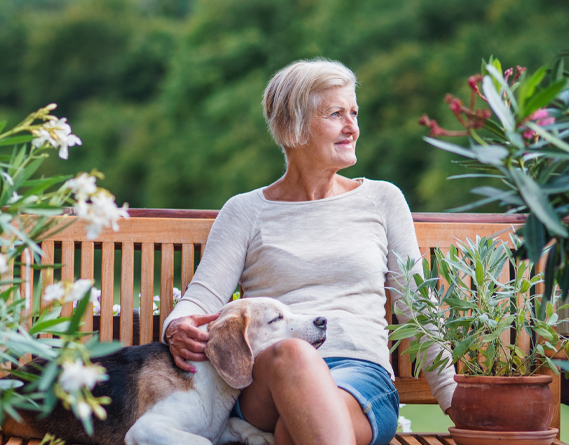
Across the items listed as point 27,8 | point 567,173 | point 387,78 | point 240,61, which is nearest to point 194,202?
point 240,61

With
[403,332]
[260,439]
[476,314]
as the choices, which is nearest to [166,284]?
[260,439]

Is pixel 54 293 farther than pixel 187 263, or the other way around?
pixel 187 263

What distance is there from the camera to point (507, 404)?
202cm

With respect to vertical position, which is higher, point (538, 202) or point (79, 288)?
point (538, 202)

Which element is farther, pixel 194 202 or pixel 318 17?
pixel 318 17

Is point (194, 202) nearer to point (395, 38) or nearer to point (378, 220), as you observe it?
point (395, 38)

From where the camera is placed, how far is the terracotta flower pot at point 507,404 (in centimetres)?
202

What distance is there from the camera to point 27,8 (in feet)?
73.2

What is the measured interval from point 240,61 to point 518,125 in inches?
714

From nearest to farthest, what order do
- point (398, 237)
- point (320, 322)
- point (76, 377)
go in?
point (76, 377), point (320, 322), point (398, 237)

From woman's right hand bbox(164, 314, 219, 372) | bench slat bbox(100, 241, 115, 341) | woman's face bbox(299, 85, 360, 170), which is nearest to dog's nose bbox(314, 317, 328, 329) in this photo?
woman's right hand bbox(164, 314, 219, 372)

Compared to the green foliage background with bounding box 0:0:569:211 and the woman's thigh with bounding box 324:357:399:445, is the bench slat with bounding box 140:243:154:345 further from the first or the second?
the green foliage background with bounding box 0:0:569:211

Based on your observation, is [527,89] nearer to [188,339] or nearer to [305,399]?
[305,399]

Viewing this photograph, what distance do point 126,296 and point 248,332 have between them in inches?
26.9
